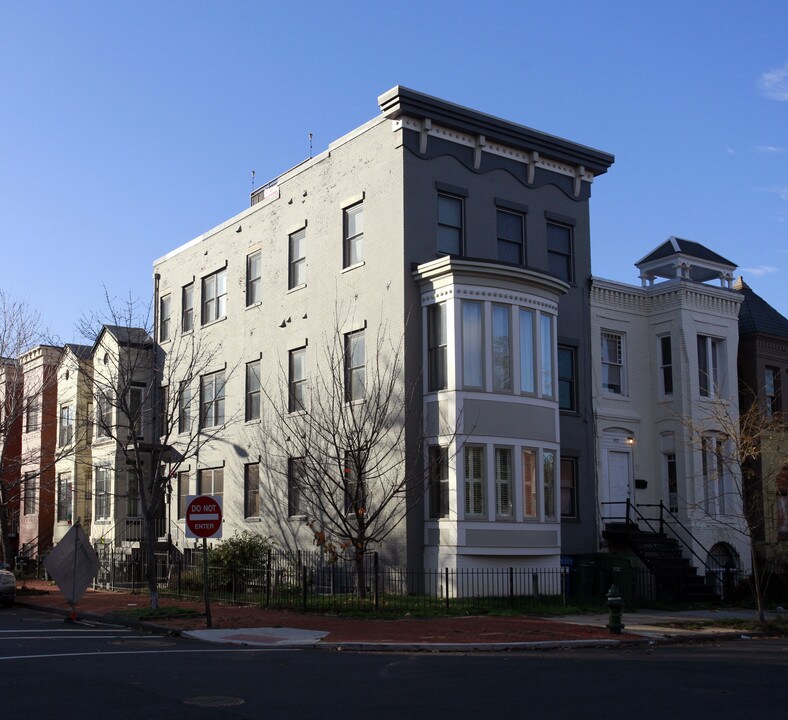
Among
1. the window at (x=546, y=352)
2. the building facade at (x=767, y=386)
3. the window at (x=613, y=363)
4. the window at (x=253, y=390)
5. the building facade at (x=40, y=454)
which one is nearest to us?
the window at (x=546, y=352)

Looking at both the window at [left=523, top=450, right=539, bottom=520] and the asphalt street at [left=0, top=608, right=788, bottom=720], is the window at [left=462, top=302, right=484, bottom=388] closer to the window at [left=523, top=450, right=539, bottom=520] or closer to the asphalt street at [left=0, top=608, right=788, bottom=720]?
the window at [left=523, top=450, right=539, bottom=520]

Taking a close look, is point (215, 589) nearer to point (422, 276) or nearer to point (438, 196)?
point (422, 276)

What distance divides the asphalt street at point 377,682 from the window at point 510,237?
1365cm

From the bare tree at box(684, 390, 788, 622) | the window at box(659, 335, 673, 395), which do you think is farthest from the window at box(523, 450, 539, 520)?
the window at box(659, 335, 673, 395)

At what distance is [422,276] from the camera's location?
25.8 meters

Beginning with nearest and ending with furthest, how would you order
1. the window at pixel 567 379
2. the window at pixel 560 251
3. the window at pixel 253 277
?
the window at pixel 567 379, the window at pixel 560 251, the window at pixel 253 277

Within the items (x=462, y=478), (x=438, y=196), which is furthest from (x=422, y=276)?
(x=462, y=478)

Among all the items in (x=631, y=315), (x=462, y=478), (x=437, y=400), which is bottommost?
(x=462, y=478)

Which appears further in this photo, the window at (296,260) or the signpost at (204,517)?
the window at (296,260)

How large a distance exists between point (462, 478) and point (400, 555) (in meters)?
2.66

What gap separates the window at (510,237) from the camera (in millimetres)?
28172

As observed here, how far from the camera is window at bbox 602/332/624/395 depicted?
3031 cm

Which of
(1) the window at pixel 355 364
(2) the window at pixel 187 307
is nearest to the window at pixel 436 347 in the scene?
(1) the window at pixel 355 364

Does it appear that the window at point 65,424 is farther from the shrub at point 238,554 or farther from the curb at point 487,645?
the curb at point 487,645
